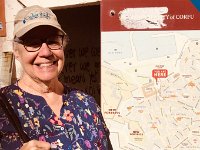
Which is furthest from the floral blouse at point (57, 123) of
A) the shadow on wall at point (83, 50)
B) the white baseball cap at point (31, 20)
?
the shadow on wall at point (83, 50)

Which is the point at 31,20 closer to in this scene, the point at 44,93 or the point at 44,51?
the point at 44,51

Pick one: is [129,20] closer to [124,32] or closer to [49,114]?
[124,32]

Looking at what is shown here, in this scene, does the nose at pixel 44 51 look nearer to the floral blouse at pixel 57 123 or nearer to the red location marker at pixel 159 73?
the floral blouse at pixel 57 123

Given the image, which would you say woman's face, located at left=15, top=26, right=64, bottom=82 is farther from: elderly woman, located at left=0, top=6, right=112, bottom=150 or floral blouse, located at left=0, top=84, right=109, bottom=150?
floral blouse, located at left=0, top=84, right=109, bottom=150

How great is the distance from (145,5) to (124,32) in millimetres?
270

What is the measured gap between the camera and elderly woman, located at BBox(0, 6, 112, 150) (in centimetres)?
184

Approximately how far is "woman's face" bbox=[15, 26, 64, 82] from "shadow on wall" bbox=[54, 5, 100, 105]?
10.2ft

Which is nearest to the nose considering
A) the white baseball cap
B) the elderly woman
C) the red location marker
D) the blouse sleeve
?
the elderly woman

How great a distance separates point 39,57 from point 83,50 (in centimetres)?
333

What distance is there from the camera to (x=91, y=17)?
5355mm

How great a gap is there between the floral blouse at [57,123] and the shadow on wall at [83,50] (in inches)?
116

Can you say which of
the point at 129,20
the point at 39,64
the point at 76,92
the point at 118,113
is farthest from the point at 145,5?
A: the point at 39,64

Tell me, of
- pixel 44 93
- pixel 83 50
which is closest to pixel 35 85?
pixel 44 93

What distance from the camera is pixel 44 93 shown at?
6.48ft
